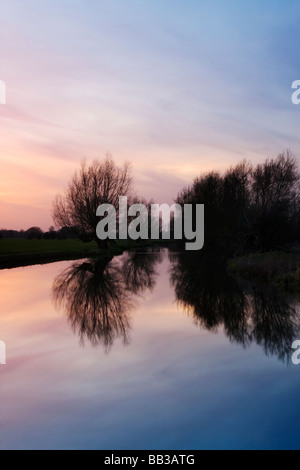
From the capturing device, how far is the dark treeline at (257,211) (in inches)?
1230

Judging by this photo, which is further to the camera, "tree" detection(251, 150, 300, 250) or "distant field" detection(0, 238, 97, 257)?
"distant field" detection(0, 238, 97, 257)

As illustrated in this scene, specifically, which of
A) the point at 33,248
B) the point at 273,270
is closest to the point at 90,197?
the point at 33,248

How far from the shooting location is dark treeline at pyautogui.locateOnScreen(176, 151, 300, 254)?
102ft

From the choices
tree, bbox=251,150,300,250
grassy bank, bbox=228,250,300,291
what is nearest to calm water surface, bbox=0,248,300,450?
grassy bank, bbox=228,250,300,291

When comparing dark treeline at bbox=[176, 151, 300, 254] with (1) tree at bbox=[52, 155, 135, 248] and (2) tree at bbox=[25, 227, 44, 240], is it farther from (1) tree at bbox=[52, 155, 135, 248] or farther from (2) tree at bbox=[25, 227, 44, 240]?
(2) tree at bbox=[25, 227, 44, 240]

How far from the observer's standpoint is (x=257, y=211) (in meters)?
33.0

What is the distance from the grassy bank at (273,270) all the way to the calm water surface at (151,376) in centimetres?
331

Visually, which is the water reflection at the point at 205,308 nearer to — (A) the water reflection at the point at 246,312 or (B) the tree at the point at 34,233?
(A) the water reflection at the point at 246,312

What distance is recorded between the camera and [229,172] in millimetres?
49750

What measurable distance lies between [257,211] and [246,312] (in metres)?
21.8

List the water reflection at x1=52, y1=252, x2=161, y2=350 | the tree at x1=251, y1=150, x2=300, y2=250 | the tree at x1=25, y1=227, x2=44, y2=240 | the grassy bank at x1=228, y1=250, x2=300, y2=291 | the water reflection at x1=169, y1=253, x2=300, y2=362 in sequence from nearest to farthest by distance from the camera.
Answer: the water reflection at x1=169, y1=253, x2=300, y2=362, the water reflection at x1=52, y1=252, x2=161, y2=350, the grassy bank at x1=228, y1=250, x2=300, y2=291, the tree at x1=251, y1=150, x2=300, y2=250, the tree at x1=25, y1=227, x2=44, y2=240

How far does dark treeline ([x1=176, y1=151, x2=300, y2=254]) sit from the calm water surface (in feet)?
58.8

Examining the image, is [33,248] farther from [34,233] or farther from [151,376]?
[34,233]

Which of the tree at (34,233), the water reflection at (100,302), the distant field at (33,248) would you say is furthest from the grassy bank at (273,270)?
the tree at (34,233)
